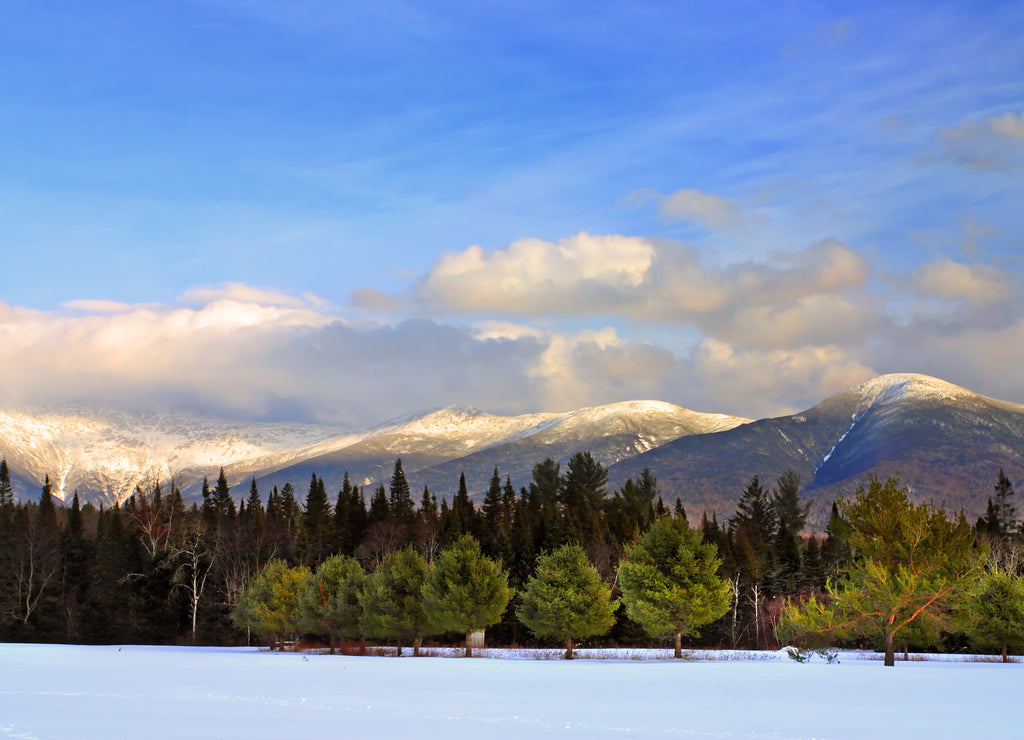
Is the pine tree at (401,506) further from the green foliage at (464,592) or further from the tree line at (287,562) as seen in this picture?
the green foliage at (464,592)

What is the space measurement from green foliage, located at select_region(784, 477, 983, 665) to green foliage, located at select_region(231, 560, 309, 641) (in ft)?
169

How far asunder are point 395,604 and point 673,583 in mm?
25905

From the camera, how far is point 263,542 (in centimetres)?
14062

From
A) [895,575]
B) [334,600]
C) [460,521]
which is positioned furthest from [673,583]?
[460,521]

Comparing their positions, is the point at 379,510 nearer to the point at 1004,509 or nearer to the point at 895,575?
the point at 1004,509

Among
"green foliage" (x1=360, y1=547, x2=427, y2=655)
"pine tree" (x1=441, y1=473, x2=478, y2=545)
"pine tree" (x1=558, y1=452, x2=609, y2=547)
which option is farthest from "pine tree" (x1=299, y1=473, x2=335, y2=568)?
"green foliage" (x1=360, y1=547, x2=427, y2=655)

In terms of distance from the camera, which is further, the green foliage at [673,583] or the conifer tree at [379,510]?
the conifer tree at [379,510]

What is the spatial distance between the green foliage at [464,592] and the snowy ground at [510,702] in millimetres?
26493

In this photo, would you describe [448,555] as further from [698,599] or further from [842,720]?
[842,720]

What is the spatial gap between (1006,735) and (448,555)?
6499cm

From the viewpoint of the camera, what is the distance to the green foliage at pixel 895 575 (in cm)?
6844

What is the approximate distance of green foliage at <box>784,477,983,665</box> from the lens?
225ft

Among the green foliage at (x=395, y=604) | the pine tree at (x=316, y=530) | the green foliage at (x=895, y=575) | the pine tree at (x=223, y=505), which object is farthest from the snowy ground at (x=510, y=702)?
the pine tree at (x=223, y=505)

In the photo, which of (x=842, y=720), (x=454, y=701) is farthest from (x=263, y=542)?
(x=842, y=720)
